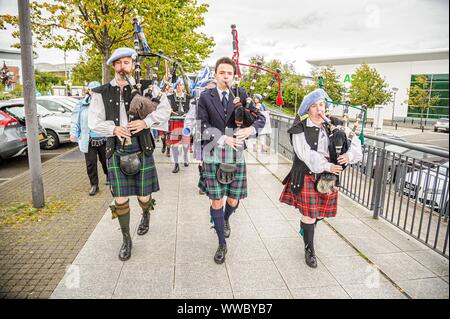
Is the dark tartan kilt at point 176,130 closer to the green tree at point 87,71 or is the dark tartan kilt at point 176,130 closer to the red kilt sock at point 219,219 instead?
the red kilt sock at point 219,219

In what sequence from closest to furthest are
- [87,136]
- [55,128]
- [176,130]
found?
[87,136] < [176,130] < [55,128]

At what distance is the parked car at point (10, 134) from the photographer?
7.09m

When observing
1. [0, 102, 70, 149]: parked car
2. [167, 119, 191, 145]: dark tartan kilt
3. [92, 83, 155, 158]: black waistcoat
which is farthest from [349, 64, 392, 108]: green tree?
[92, 83, 155, 158]: black waistcoat

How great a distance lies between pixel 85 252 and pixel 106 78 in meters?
7.14

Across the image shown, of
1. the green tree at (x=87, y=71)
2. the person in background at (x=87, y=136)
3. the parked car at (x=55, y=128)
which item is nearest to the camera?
the person in background at (x=87, y=136)

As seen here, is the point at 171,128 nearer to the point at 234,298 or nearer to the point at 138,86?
the point at 138,86

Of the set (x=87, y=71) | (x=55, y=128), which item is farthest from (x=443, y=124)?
(x=87, y=71)

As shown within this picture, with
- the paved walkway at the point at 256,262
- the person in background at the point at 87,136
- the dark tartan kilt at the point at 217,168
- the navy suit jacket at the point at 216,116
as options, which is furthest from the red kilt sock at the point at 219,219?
the person in background at the point at 87,136

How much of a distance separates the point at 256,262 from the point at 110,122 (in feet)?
6.42

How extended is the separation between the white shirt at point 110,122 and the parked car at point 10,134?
4768 mm

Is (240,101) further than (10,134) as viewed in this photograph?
No

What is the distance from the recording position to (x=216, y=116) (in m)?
3.03

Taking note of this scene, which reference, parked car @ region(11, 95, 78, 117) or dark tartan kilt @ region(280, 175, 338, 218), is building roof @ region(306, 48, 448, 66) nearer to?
parked car @ region(11, 95, 78, 117)

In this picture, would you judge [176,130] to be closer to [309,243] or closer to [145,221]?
[145,221]
